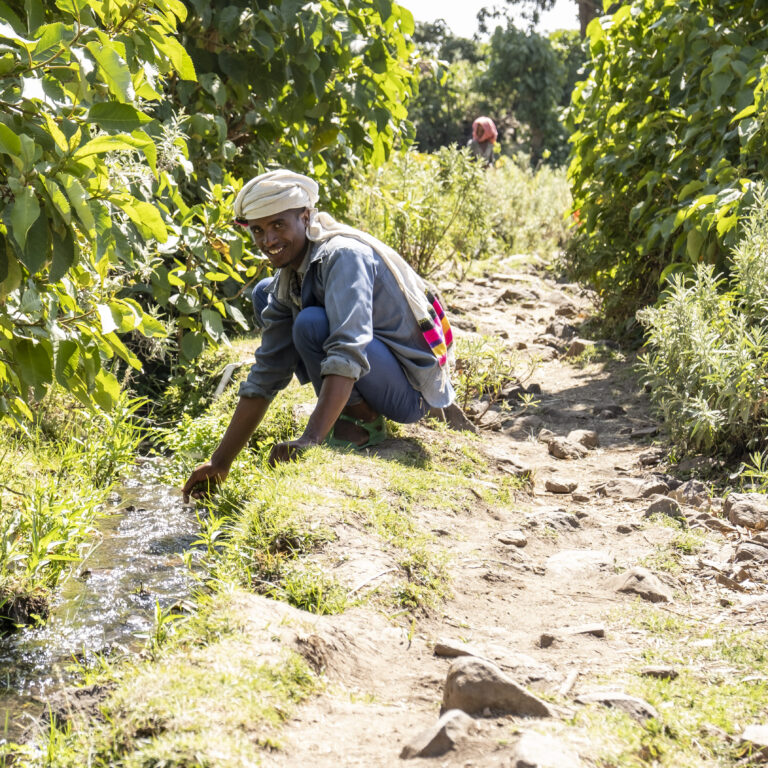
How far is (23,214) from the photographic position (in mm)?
1817

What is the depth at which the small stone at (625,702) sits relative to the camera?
6.07ft

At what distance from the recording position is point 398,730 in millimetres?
1883

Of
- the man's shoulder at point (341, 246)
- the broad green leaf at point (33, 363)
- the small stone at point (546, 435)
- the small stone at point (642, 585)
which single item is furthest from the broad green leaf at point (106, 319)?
the small stone at point (546, 435)

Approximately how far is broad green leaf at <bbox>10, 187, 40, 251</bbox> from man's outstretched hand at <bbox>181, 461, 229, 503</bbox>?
5.13 feet

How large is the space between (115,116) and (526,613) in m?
1.65

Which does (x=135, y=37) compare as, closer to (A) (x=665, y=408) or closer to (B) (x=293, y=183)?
(B) (x=293, y=183)

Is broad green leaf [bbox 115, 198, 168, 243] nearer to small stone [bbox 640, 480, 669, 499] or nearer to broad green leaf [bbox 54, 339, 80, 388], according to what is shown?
broad green leaf [bbox 54, 339, 80, 388]

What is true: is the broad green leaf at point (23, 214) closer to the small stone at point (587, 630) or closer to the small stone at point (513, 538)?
the small stone at point (587, 630)

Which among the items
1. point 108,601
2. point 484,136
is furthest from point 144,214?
point 484,136

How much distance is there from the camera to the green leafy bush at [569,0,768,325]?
4.60 metres

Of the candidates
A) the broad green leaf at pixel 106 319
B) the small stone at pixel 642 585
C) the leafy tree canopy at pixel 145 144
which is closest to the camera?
the leafy tree canopy at pixel 145 144

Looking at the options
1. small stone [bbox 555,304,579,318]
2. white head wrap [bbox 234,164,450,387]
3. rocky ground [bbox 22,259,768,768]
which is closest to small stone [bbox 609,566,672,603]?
rocky ground [bbox 22,259,768,768]

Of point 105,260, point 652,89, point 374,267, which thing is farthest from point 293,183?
point 652,89

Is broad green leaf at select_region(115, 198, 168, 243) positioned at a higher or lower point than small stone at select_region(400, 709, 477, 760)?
higher
